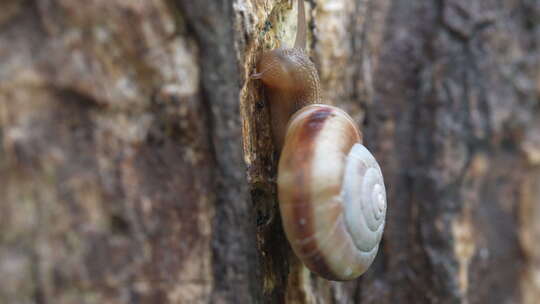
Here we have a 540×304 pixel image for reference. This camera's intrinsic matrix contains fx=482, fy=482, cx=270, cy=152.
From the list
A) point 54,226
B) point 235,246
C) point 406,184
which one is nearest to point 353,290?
point 406,184

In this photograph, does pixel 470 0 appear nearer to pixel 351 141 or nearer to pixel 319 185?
pixel 351 141

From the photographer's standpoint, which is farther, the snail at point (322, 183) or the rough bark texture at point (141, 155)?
the snail at point (322, 183)

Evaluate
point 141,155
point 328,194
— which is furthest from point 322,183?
point 141,155

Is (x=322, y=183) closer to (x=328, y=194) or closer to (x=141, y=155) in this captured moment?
(x=328, y=194)

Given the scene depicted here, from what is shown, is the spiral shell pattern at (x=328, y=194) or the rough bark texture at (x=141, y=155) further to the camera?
the spiral shell pattern at (x=328, y=194)

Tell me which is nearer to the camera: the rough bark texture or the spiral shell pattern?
the rough bark texture

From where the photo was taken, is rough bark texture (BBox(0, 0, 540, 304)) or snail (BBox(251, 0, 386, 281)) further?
snail (BBox(251, 0, 386, 281))
